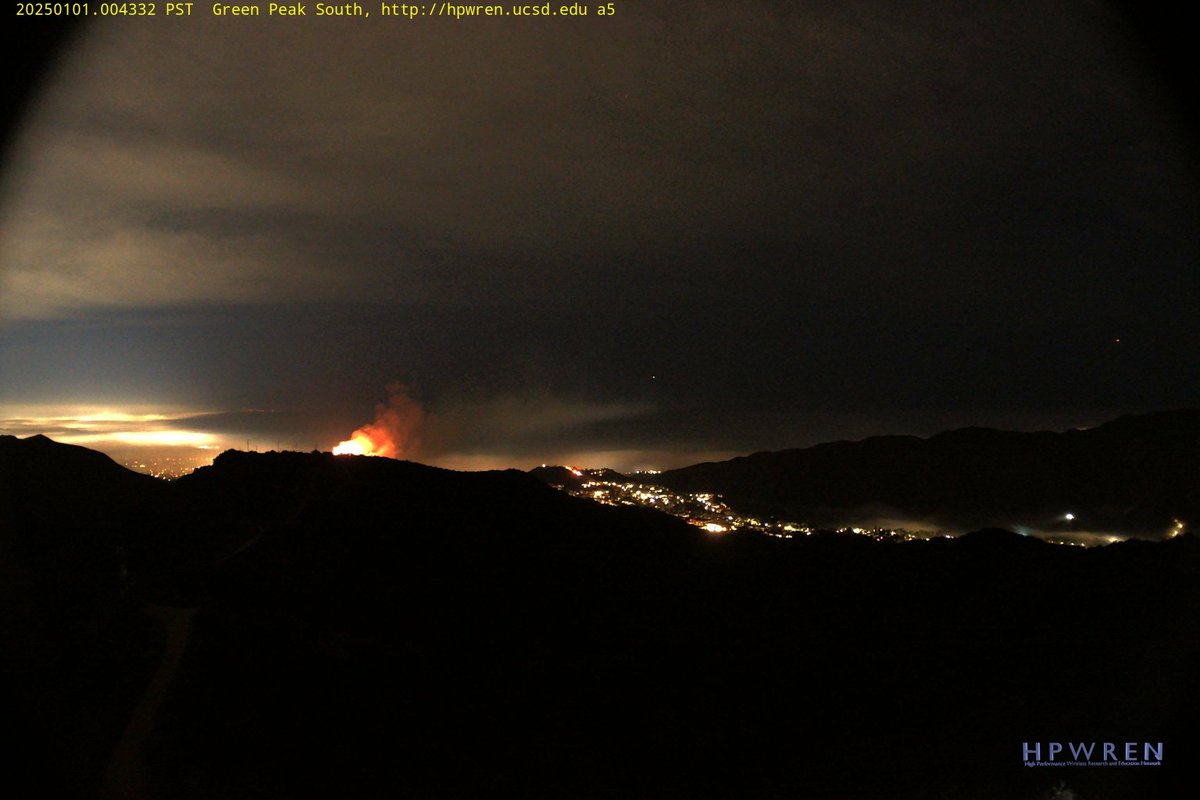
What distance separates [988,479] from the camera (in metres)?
126

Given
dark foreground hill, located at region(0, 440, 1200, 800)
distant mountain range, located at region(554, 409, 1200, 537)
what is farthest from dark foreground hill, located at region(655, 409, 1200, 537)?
dark foreground hill, located at region(0, 440, 1200, 800)

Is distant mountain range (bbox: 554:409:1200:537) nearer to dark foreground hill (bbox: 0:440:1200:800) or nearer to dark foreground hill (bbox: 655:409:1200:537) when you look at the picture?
dark foreground hill (bbox: 655:409:1200:537)

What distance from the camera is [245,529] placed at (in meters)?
47.1

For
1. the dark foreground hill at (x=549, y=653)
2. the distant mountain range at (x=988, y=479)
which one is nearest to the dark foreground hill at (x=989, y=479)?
the distant mountain range at (x=988, y=479)

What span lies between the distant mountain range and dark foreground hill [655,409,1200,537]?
0.50ft

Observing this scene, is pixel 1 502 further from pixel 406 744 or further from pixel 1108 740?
pixel 1108 740

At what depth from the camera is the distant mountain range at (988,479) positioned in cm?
Result: 10962

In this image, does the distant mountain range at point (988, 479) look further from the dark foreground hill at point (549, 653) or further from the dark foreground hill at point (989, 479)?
the dark foreground hill at point (549, 653)

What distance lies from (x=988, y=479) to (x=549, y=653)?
339ft

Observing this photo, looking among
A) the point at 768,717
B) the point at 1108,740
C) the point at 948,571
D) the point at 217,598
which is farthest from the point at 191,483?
the point at 1108,740

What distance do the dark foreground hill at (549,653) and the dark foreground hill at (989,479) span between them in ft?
165

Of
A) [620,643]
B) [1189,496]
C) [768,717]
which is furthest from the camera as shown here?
[1189,496]

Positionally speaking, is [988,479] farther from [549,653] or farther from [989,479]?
[549,653]

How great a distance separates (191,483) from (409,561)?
18.2 metres
